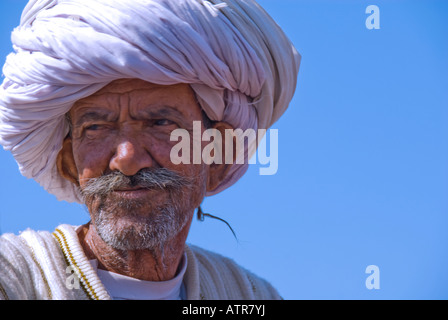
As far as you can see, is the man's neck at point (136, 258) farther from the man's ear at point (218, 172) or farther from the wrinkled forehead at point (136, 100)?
the wrinkled forehead at point (136, 100)

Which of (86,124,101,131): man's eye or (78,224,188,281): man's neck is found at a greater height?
(86,124,101,131): man's eye

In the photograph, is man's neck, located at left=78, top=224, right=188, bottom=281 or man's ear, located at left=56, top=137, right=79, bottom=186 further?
man's ear, located at left=56, top=137, right=79, bottom=186

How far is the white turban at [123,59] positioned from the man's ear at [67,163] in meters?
0.02

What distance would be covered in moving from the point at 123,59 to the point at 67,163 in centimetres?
60

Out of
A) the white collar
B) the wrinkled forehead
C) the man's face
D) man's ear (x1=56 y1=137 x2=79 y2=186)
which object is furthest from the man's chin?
the wrinkled forehead

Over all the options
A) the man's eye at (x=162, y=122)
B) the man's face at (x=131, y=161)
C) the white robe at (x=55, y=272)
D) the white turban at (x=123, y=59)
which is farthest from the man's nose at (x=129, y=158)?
the white robe at (x=55, y=272)

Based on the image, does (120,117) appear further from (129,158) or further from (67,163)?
(67,163)

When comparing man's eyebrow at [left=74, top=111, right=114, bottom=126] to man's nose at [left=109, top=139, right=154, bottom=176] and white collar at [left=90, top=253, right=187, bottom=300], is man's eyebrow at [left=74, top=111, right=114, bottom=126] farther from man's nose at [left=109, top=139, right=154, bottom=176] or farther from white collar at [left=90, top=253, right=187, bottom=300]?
white collar at [left=90, top=253, right=187, bottom=300]

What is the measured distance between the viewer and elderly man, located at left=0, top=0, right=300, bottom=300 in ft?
10.7

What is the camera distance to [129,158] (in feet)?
10.7

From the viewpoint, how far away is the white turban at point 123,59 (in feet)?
10.6
